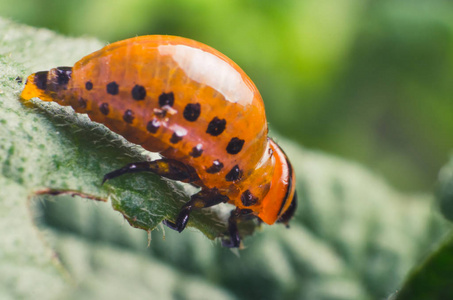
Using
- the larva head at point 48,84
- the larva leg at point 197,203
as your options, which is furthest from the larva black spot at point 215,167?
the larva head at point 48,84

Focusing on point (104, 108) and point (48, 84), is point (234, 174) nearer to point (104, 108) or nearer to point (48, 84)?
point (104, 108)

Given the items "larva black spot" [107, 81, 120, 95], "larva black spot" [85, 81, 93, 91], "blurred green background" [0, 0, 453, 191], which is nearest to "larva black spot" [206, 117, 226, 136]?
"larva black spot" [107, 81, 120, 95]

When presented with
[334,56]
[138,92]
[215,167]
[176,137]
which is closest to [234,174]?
[215,167]

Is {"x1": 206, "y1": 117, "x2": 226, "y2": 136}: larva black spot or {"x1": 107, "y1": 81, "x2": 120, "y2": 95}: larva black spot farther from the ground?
{"x1": 107, "y1": 81, "x2": 120, "y2": 95}: larva black spot

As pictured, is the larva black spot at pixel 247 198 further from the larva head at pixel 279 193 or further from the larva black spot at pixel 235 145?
the larva black spot at pixel 235 145

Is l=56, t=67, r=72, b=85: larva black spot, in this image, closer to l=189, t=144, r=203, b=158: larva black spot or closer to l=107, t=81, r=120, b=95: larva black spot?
l=107, t=81, r=120, b=95: larva black spot

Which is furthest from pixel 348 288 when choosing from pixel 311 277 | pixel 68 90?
pixel 68 90
